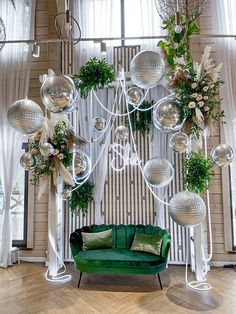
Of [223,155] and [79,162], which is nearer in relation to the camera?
[223,155]

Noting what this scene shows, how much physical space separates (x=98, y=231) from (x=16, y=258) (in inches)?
68.6

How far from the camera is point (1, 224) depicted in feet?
16.0

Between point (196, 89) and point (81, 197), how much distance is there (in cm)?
272

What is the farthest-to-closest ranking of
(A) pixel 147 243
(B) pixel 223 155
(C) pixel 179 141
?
(A) pixel 147 243 < (B) pixel 223 155 < (C) pixel 179 141

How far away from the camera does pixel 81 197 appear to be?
4.59 meters

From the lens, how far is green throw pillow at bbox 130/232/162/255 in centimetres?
386

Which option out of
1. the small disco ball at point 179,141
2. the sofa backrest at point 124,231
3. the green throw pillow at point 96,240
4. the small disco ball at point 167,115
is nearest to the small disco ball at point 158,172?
the small disco ball at point 179,141

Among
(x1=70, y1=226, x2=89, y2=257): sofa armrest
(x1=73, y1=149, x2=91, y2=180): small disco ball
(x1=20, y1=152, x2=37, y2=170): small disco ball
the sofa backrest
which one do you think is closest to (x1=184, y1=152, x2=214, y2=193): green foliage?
the sofa backrest

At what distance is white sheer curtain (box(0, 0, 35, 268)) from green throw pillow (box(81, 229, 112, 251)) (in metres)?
1.54

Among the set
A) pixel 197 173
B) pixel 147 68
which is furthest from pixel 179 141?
pixel 147 68

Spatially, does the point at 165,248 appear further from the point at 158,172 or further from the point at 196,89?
the point at 196,89

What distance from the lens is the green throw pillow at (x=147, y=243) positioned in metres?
3.86

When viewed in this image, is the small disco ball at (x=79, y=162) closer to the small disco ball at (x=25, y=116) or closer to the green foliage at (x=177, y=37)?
the small disco ball at (x=25, y=116)

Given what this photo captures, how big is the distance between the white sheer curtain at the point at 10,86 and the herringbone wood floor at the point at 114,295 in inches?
40.0
